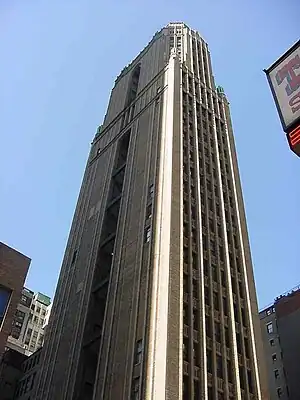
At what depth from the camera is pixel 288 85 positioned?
45.9ft

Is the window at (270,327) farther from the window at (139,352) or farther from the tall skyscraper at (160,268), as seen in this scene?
the window at (139,352)

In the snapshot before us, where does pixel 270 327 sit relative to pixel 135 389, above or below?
above

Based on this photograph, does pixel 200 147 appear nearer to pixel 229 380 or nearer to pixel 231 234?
pixel 231 234

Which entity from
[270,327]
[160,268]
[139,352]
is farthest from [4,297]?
[270,327]

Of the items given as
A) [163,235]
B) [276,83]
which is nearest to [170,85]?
[163,235]

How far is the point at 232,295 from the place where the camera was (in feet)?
149

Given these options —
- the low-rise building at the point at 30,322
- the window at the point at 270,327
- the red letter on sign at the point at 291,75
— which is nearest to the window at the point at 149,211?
the red letter on sign at the point at 291,75

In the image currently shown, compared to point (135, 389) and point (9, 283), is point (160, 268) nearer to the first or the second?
point (135, 389)

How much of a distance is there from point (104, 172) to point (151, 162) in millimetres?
11284

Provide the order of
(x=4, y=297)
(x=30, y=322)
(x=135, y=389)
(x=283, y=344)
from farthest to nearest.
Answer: (x=30, y=322), (x=283, y=344), (x=4, y=297), (x=135, y=389)

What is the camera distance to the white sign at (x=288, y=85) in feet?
43.7

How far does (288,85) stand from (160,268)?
93.9ft

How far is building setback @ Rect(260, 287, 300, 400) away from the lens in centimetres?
6381

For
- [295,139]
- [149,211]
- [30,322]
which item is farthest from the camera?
[30,322]
